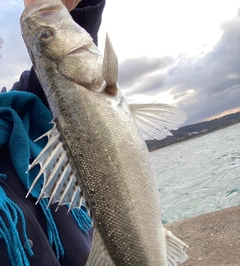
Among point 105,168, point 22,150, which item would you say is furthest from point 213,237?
point 105,168

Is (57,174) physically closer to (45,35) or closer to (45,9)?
(45,35)

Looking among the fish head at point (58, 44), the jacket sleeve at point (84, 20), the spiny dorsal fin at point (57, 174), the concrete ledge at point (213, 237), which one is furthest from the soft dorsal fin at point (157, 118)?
the concrete ledge at point (213, 237)

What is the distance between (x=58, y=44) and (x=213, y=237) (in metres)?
6.95

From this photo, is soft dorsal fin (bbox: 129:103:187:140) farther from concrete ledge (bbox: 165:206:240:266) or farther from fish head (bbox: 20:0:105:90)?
concrete ledge (bbox: 165:206:240:266)

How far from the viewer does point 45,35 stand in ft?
6.26

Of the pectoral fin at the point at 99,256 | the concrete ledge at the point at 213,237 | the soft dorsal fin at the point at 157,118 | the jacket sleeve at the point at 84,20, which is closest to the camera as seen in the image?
the pectoral fin at the point at 99,256

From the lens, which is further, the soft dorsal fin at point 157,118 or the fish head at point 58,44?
the soft dorsal fin at point 157,118

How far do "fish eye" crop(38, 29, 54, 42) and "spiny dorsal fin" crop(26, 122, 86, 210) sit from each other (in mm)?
585

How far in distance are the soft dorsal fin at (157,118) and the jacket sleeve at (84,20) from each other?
1.14 metres

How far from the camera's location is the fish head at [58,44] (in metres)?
1.77

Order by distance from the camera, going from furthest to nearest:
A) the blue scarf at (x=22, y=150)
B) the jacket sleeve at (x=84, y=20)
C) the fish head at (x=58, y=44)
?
1. the jacket sleeve at (x=84, y=20)
2. the blue scarf at (x=22, y=150)
3. the fish head at (x=58, y=44)

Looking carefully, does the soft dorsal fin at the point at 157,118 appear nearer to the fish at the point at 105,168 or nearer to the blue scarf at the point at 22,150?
the fish at the point at 105,168

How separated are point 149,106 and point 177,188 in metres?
21.7

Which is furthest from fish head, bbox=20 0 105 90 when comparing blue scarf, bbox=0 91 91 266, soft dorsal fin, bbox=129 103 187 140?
blue scarf, bbox=0 91 91 266
